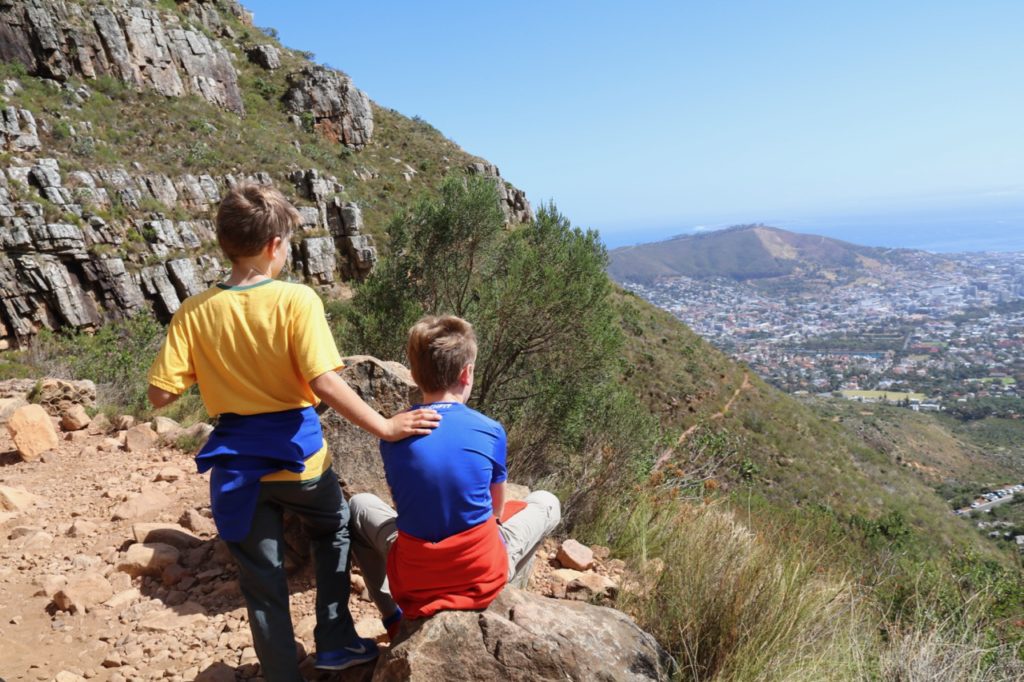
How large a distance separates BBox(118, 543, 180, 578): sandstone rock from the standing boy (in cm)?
132

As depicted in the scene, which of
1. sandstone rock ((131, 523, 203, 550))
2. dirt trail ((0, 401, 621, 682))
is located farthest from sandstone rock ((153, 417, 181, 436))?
sandstone rock ((131, 523, 203, 550))

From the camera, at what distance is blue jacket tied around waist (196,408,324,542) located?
75.7 inches

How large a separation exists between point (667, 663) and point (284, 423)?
62.7 inches

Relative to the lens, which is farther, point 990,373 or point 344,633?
point 990,373

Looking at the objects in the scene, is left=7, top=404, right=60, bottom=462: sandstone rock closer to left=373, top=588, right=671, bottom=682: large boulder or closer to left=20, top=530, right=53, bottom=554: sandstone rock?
left=20, top=530, right=53, bottom=554: sandstone rock

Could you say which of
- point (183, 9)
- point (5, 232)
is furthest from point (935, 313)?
point (5, 232)

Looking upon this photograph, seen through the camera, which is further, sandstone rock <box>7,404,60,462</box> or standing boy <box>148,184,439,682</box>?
sandstone rock <box>7,404,60,462</box>

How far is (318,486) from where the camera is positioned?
205cm

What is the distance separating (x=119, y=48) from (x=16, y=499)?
2492 centimetres

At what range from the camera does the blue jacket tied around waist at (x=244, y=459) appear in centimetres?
192

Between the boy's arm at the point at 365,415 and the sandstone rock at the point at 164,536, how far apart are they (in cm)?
198

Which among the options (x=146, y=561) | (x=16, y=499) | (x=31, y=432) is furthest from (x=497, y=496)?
(x=31, y=432)

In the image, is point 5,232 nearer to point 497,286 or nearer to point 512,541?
point 497,286

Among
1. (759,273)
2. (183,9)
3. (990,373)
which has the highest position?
A: (183,9)
